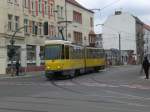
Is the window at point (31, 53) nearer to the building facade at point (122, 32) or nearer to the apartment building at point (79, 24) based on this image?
the apartment building at point (79, 24)

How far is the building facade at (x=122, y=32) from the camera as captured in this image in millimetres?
140375

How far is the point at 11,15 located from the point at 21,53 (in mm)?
5401

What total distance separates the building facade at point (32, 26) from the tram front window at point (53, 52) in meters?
14.0

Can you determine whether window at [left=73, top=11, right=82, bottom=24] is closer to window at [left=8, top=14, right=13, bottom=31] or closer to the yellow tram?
window at [left=8, top=14, right=13, bottom=31]

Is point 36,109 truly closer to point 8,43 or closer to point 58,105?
point 58,105

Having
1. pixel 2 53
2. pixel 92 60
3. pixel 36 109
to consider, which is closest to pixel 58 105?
pixel 36 109

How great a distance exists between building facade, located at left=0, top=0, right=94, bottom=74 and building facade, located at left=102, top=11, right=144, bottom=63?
49734 mm

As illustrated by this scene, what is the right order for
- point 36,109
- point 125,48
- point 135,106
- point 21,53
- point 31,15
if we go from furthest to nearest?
1. point 125,48
2. point 31,15
3. point 21,53
4. point 135,106
5. point 36,109

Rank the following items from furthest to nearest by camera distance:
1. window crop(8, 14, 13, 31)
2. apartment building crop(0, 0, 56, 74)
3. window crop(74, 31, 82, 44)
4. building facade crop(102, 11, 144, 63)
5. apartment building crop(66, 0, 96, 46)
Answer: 1. building facade crop(102, 11, 144, 63)
2. window crop(74, 31, 82, 44)
3. apartment building crop(66, 0, 96, 46)
4. window crop(8, 14, 13, 31)
5. apartment building crop(0, 0, 56, 74)

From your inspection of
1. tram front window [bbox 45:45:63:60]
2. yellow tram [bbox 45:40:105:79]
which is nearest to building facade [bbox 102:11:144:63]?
yellow tram [bbox 45:40:105:79]

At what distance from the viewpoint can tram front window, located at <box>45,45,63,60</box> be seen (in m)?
41.1

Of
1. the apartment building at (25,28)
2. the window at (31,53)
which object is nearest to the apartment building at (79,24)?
the apartment building at (25,28)

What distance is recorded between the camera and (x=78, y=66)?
4666 cm

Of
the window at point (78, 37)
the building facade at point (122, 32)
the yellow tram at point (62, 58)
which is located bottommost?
the yellow tram at point (62, 58)
